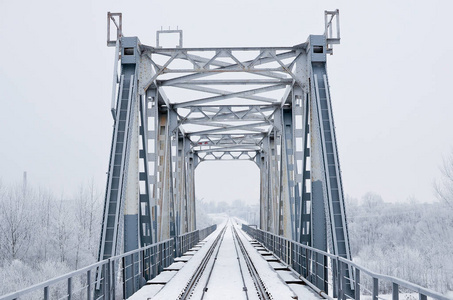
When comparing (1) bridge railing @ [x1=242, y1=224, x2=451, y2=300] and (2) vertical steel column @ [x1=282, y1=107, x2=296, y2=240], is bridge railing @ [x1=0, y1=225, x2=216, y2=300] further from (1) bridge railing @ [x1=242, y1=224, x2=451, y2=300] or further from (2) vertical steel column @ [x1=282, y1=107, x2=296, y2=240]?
(2) vertical steel column @ [x1=282, y1=107, x2=296, y2=240]

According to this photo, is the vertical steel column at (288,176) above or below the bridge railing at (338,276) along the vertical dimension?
above

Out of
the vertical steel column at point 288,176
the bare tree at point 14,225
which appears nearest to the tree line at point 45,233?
the bare tree at point 14,225

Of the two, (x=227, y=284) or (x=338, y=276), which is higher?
(x=338, y=276)

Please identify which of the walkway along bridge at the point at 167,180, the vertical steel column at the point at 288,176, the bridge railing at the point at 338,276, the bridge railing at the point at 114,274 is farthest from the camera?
the vertical steel column at the point at 288,176

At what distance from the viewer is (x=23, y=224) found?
43312 mm

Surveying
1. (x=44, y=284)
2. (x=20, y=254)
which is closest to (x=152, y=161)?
(x=44, y=284)

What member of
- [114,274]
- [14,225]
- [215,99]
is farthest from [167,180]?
[14,225]

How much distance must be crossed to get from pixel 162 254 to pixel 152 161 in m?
3.04

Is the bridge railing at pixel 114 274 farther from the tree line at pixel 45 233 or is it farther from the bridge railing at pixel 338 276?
the tree line at pixel 45 233

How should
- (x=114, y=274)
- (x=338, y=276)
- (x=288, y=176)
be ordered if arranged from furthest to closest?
(x=288, y=176) < (x=114, y=274) < (x=338, y=276)

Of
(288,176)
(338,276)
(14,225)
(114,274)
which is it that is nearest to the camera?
(338,276)

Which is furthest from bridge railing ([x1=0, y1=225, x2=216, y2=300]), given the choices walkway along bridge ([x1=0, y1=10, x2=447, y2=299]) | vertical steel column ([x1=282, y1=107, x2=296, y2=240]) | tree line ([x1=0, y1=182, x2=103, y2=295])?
tree line ([x1=0, y1=182, x2=103, y2=295])

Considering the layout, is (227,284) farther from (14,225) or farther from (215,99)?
(14,225)

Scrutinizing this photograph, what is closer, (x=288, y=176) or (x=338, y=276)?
(x=338, y=276)
